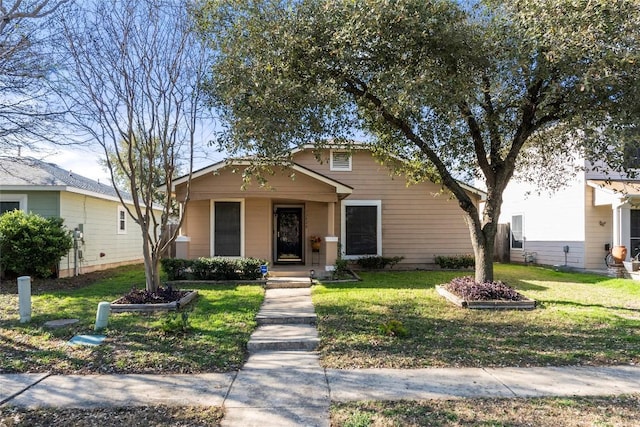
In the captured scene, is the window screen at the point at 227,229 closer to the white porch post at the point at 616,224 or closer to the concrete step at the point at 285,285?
the concrete step at the point at 285,285

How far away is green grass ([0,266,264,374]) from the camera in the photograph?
5.20 meters

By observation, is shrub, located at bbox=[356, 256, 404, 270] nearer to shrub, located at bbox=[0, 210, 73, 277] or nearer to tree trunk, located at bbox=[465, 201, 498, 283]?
tree trunk, located at bbox=[465, 201, 498, 283]

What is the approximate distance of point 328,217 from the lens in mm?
12969

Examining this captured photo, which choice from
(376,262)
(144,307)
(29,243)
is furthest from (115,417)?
(376,262)

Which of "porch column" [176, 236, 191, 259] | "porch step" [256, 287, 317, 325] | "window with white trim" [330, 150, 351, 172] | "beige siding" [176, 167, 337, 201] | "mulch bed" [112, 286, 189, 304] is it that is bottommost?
"porch step" [256, 287, 317, 325]

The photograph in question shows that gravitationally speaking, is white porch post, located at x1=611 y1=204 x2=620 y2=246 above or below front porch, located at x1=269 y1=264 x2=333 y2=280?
above

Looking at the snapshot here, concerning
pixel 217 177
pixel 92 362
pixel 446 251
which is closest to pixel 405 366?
pixel 92 362

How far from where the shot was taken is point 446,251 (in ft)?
50.2

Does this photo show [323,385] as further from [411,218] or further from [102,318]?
[411,218]

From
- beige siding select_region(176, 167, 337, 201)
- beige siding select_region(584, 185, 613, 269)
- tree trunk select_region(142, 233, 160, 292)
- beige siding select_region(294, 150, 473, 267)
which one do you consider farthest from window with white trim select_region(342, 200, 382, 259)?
tree trunk select_region(142, 233, 160, 292)

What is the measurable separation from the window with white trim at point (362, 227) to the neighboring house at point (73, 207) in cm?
868

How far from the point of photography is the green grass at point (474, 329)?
550 cm

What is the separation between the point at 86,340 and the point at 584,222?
15395 millimetres

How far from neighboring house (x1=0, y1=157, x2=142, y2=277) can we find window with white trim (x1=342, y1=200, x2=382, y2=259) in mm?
8683
